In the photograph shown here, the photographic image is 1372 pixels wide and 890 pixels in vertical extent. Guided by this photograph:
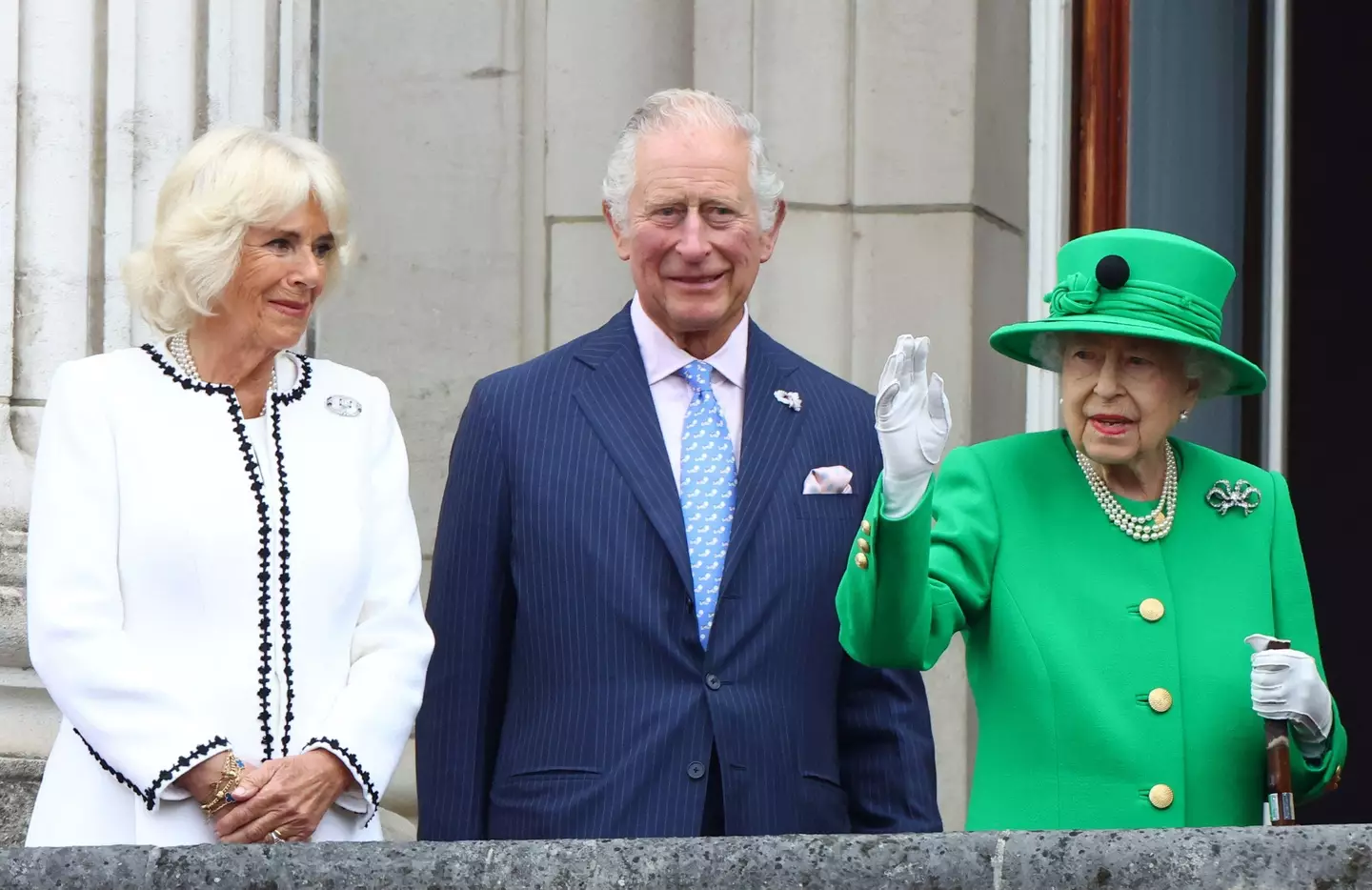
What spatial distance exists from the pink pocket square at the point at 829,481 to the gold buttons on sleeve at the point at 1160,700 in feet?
1.77

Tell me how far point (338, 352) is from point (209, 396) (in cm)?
178

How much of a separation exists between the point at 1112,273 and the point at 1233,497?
375mm

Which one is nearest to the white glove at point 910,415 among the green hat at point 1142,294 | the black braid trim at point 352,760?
the green hat at point 1142,294

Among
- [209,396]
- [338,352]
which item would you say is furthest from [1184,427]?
[209,396]

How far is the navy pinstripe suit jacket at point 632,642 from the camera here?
3.43 metres

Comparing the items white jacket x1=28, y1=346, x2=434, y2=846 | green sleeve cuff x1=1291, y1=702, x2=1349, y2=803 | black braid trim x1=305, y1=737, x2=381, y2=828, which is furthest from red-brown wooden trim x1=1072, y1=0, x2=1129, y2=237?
black braid trim x1=305, y1=737, x2=381, y2=828

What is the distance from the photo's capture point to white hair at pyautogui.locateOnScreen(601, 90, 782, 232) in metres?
3.62

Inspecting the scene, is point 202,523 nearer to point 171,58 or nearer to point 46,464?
point 46,464

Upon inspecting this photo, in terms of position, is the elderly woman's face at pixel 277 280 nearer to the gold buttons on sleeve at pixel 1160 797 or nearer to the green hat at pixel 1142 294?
the green hat at pixel 1142 294

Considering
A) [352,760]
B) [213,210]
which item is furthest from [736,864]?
[213,210]

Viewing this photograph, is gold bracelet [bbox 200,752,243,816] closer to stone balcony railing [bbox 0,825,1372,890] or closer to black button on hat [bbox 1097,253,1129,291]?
stone balcony railing [bbox 0,825,1372,890]

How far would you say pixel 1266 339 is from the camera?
6.05 m

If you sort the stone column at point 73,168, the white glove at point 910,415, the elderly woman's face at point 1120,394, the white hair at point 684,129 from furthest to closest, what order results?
the stone column at point 73,168 < the white hair at point 684,129 < the elderly woman's face at point 1120,394 < the white glove at point 910,415

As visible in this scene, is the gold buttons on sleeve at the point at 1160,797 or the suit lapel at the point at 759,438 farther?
the suit lapel at the point at 759,438
